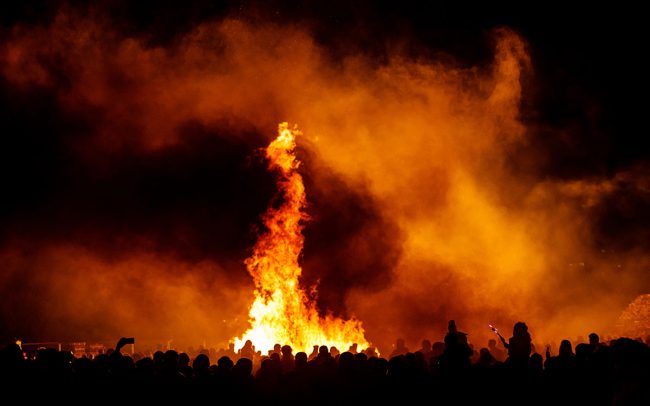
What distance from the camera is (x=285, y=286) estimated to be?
1681 centimetres

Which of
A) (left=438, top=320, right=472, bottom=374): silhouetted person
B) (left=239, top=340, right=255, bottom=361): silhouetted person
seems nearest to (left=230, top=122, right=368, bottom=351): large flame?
(left=239, top=340, right=255, bottom=361): silhouetted person

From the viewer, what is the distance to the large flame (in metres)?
16.0

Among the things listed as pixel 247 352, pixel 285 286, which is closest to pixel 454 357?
pixel 247 352

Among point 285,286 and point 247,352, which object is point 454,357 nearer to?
point 247,352

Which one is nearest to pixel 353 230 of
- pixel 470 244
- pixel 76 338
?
pixel 470 244

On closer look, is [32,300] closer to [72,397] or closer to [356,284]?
[356,284]

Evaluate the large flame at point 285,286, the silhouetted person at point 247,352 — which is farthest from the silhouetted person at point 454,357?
the large flame at point 285,286

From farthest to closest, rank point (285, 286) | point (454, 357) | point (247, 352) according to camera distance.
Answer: point (285, 286), point (247, 352), point (454, 357)

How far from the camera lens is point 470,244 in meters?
20.9

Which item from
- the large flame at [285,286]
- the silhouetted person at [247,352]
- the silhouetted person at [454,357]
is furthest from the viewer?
the large flame at [285,286]

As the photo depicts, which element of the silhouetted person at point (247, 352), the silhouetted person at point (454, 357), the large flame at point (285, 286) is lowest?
the silhouetted person at point (454, 357)

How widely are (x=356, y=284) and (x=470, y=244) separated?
14.2 feet

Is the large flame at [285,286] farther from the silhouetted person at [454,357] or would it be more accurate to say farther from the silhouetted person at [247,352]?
the silhouetted person at [454,357]

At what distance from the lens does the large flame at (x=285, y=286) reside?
1598 centimetres
